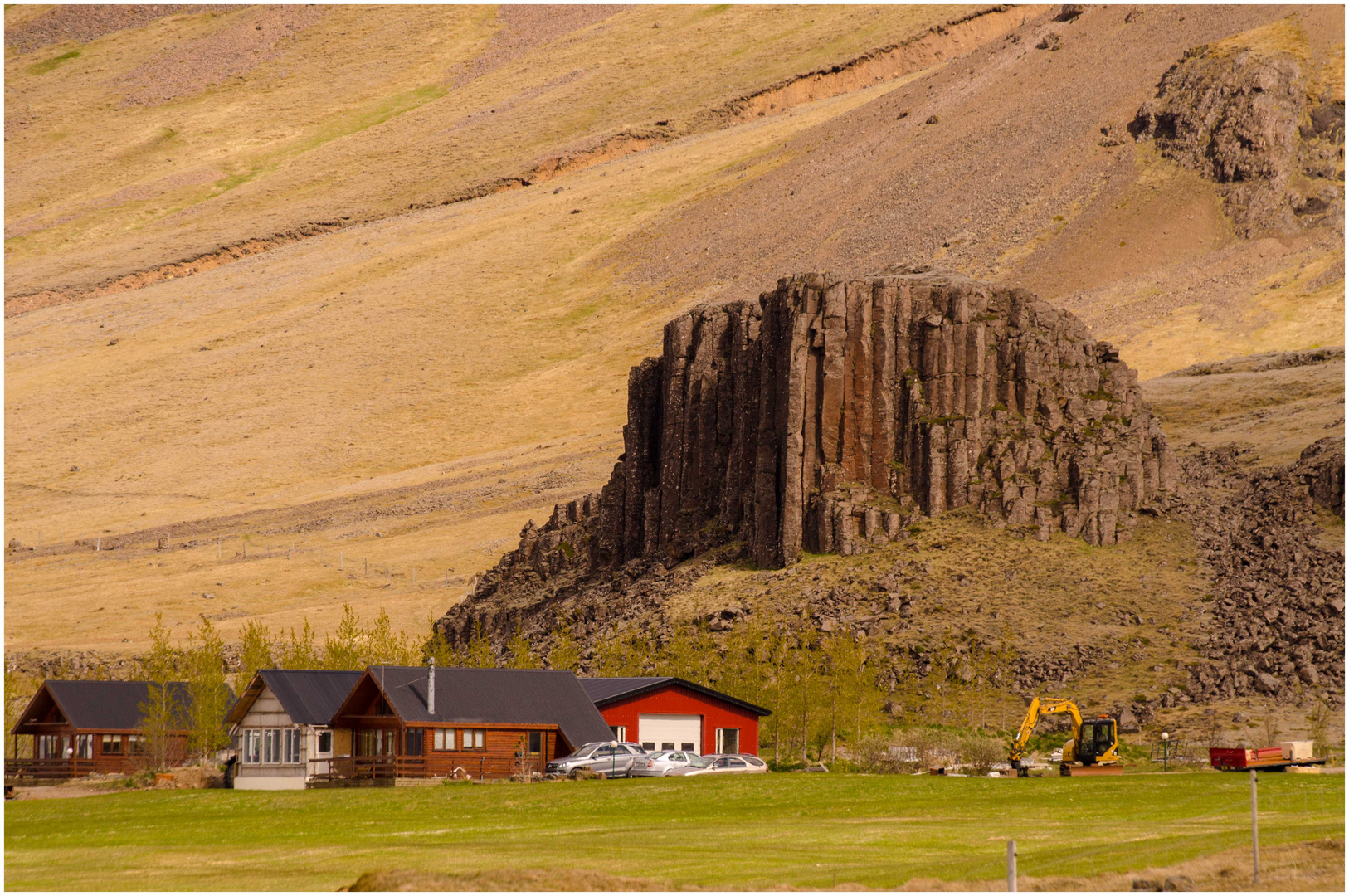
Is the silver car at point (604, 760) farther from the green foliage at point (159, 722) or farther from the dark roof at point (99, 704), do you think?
the dark roof at point (99, 704)

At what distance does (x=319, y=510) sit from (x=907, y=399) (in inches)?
3178

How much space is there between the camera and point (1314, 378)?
139 m

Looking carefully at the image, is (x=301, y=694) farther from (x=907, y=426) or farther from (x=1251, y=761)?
(x=907, y=426)

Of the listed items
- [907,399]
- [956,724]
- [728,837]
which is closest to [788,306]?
[907,399]

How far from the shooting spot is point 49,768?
75.7 m

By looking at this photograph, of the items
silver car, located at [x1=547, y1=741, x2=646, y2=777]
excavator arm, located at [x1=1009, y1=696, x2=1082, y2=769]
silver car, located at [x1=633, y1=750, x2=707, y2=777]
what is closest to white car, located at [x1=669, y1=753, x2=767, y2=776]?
silver car, located at [x1=633, y1=750, x2=707, y2=777]

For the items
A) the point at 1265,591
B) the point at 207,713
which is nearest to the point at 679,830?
the point at 207,713

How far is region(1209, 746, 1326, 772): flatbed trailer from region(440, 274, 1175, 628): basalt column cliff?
36011mm

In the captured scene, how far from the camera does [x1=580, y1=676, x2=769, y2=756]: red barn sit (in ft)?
238

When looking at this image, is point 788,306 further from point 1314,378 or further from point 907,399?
A: point 1314,378

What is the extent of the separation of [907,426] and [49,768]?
167 ft

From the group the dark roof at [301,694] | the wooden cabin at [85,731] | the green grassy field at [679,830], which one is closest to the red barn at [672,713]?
the dark roof at [301,694]

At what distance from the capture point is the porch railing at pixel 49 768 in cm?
7506

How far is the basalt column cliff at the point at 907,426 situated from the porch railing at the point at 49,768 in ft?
132
